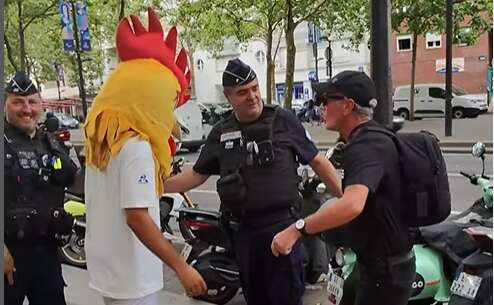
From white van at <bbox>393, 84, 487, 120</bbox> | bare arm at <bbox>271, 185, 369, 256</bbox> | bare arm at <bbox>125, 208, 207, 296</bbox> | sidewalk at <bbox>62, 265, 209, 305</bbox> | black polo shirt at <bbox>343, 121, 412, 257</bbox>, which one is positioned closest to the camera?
bare arm at <bbox>125, 208, 207, 296</bbox>

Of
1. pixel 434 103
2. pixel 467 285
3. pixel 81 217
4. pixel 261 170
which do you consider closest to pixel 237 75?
pixel 261 170

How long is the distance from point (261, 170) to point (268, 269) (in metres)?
0.50

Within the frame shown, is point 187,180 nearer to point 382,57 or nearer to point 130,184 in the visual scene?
point 130,184

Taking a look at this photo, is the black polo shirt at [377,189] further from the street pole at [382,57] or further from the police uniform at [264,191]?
the street pole at [382,57]

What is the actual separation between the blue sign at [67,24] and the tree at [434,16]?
11.0m

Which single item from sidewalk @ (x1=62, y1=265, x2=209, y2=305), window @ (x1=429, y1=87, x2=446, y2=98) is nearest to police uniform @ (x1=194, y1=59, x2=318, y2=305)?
sidewalk @ (x1=62, y1=265, x2=209, y2=305)

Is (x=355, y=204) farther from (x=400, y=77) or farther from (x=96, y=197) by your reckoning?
(x=400, y=77)

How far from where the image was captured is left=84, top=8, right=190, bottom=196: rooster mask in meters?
2.36

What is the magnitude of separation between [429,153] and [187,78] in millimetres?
1129

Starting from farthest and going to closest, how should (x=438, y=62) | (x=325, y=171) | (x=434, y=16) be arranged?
1. (x=438, y=62)
2. (x=434, y=16)
3. (x=325, y=171)

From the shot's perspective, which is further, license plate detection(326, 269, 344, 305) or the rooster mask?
license plate detection(326, 269, 344, 305)

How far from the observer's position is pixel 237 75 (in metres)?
3.28

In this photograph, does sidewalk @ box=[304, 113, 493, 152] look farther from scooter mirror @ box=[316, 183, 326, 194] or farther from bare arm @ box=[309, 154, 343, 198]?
bare arm @ box=[309, 154, 343, 198]

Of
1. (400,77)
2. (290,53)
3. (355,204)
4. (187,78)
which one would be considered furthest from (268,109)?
(400,77)
